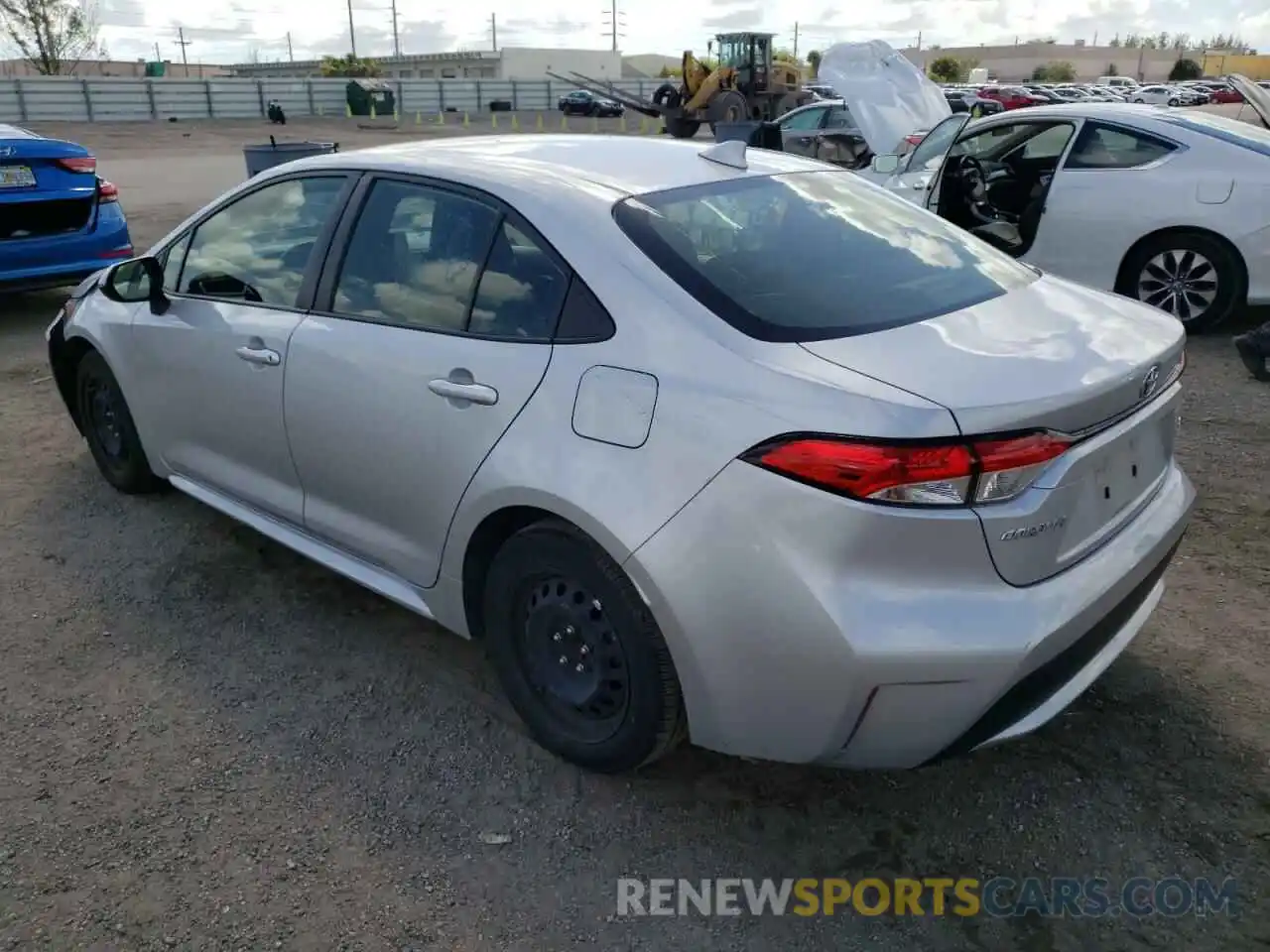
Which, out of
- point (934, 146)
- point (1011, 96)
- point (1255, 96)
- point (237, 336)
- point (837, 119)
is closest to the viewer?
point (237, 336)

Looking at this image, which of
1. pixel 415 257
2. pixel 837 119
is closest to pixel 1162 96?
pixel 837 119

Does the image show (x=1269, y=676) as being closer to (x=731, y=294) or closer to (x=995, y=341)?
(x=995, y=341)

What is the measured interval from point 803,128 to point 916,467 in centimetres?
1539

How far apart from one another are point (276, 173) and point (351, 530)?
1.35m

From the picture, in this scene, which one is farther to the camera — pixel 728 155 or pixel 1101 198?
pixel 1101 198

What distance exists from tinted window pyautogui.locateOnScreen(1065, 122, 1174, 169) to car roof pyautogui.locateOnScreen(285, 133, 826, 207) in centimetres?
443

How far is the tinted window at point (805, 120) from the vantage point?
53.6 feet

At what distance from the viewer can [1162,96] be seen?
43.4 m

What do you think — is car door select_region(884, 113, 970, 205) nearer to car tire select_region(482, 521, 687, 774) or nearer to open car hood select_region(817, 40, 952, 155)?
open car hood select_region(817, 40, 952, 155)

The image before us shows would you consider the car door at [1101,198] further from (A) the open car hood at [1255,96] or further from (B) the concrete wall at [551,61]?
(B) the concrete wall at [551,61]

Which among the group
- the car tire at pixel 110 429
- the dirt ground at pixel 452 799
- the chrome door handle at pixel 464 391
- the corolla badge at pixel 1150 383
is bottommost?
the dirt ground at pixel 452 799

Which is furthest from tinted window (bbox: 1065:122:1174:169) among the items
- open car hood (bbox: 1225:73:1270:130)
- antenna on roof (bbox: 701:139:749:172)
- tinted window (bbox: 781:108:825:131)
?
tinted window (bbox: 781:108:825:131)

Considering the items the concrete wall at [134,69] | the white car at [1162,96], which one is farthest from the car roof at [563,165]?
the concrete wall at [134,69]

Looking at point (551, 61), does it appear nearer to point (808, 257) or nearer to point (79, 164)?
point (79, 164)
